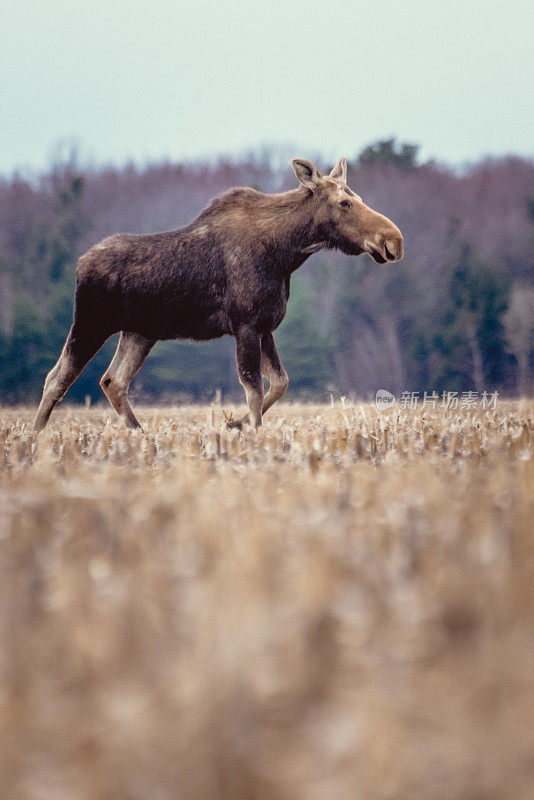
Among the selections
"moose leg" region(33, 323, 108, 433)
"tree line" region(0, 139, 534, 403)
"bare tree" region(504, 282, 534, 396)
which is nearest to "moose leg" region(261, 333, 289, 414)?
"moose leg" region(33, 323, 108, 433)

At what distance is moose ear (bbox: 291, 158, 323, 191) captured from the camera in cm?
546

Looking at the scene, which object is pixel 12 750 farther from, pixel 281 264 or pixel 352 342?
pixel 352 342

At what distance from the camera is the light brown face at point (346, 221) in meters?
5.24

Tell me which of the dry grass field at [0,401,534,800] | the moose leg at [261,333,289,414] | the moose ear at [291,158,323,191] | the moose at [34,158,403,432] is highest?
the moose ear at [291,158,323,191]

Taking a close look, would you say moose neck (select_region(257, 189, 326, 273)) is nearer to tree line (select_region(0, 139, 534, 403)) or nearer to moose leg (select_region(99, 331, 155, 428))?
moose leg (select_region(99, 331, 155, 428))

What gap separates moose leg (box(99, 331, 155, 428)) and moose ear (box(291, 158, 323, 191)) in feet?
5.31

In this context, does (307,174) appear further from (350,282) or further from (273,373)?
(350,282)

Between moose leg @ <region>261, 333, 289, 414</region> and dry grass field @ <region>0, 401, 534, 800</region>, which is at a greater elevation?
moose leg @ <region>261, 333, 289, 414</region>

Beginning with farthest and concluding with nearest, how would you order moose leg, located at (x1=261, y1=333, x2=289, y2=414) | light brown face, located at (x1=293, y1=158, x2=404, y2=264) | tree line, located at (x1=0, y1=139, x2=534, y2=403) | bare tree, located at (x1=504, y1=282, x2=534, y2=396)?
bare tree, located at (x1=504, y1=282, x2=534, y2=396)
tree line, located at (x1=0, y1=139, x2=534, y2=403)
moose leg, located at (x1=261, y1=333, x2=289, y2=414)
light brown face, located at (x1=293, y1=158, x2=404, y2=264)

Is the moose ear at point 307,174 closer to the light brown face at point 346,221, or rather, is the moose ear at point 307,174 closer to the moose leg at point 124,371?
the light brown face at point 346,221

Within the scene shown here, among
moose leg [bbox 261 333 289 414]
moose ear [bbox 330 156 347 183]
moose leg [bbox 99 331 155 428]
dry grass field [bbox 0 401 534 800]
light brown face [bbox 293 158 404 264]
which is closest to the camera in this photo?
dry grass field [bbox 0 401 534 800]

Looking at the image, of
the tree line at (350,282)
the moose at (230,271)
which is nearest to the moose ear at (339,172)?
the moose at (230,271)

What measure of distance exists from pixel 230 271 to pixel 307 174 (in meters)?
0.81

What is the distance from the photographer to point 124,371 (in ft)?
20.0
